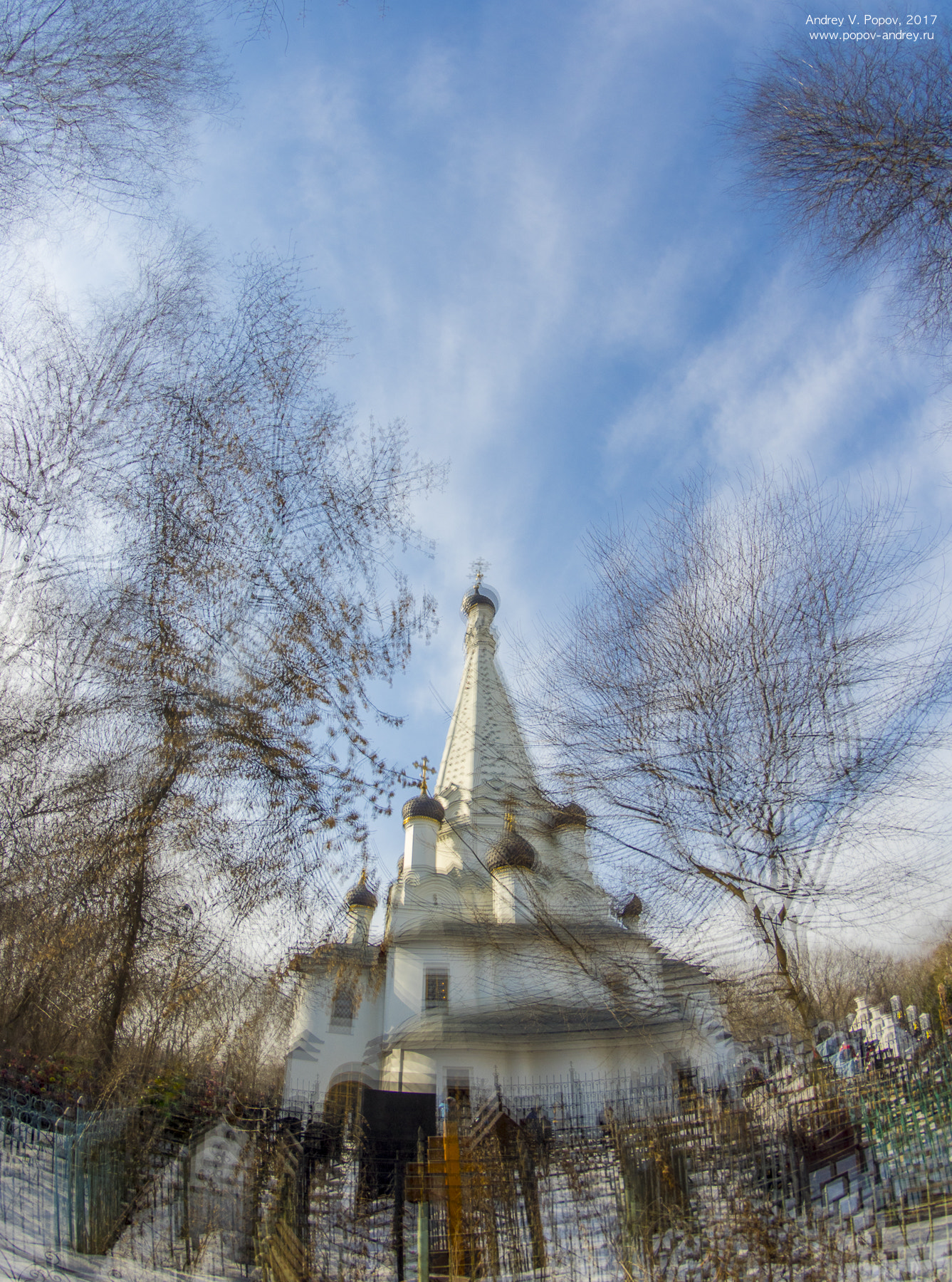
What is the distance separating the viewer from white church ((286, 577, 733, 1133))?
36.3 ft

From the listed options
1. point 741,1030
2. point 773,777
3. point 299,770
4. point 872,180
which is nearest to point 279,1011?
point 299,770

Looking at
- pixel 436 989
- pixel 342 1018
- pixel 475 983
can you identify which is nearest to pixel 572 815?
pixel 475 983

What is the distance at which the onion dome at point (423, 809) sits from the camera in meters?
27.7

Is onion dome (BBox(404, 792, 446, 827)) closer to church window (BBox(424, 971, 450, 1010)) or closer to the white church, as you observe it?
the white church

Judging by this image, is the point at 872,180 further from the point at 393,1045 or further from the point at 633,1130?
the point at 393,1045

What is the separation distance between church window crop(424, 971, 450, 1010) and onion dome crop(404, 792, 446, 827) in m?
5.68

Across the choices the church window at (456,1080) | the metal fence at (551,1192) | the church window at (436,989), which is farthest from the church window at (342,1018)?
the metal fence at (551,1192)

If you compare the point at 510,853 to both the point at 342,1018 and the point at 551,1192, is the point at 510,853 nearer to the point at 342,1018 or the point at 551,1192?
the point at 342,1018

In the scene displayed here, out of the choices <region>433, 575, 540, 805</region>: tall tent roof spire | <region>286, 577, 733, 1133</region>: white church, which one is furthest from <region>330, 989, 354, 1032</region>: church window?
<region>433, 575, 540, 805</region>: tall tent roof spire

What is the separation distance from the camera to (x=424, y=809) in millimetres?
27906

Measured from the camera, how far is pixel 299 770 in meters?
6.29

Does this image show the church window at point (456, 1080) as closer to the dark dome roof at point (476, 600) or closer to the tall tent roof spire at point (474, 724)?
the tall tent roof spire at point (474, 724)

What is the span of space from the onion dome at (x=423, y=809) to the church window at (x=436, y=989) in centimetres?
568

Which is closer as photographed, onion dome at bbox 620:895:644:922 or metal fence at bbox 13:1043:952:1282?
metal fence at bbox 13:1043:952:1282
